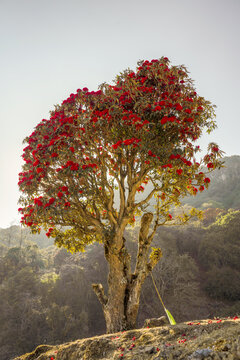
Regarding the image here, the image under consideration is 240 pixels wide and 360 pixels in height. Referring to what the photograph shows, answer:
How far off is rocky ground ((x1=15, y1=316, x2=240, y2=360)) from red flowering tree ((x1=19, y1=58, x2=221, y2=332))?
68.1 inches

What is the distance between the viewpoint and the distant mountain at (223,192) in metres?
55.3

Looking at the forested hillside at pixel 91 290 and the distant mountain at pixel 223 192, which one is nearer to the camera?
the forested hillside at pixel 91 290

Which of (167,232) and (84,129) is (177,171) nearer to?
(84,129)

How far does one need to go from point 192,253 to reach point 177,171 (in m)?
30.0

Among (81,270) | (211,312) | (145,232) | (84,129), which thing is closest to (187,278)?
(211,312)

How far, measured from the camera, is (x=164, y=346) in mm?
3844

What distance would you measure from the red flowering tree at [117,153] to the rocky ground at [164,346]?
173 centimetres

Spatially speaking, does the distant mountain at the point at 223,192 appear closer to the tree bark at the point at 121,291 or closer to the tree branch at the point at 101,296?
the tree bark at the point at 121,291

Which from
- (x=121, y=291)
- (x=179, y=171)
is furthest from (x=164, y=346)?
(x=179, y=171)

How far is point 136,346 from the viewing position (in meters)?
4.33

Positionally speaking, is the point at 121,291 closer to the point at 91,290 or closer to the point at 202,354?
the point at 202,354

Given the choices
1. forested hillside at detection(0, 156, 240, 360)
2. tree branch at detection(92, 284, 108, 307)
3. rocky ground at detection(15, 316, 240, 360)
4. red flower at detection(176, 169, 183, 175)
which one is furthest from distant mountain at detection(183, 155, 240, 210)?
rocky ground at detection(15, 316, 240, 360)

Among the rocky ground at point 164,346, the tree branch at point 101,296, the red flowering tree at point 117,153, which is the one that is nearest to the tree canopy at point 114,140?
the red flowering tree at point 117,153

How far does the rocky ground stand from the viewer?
2.89 metres
